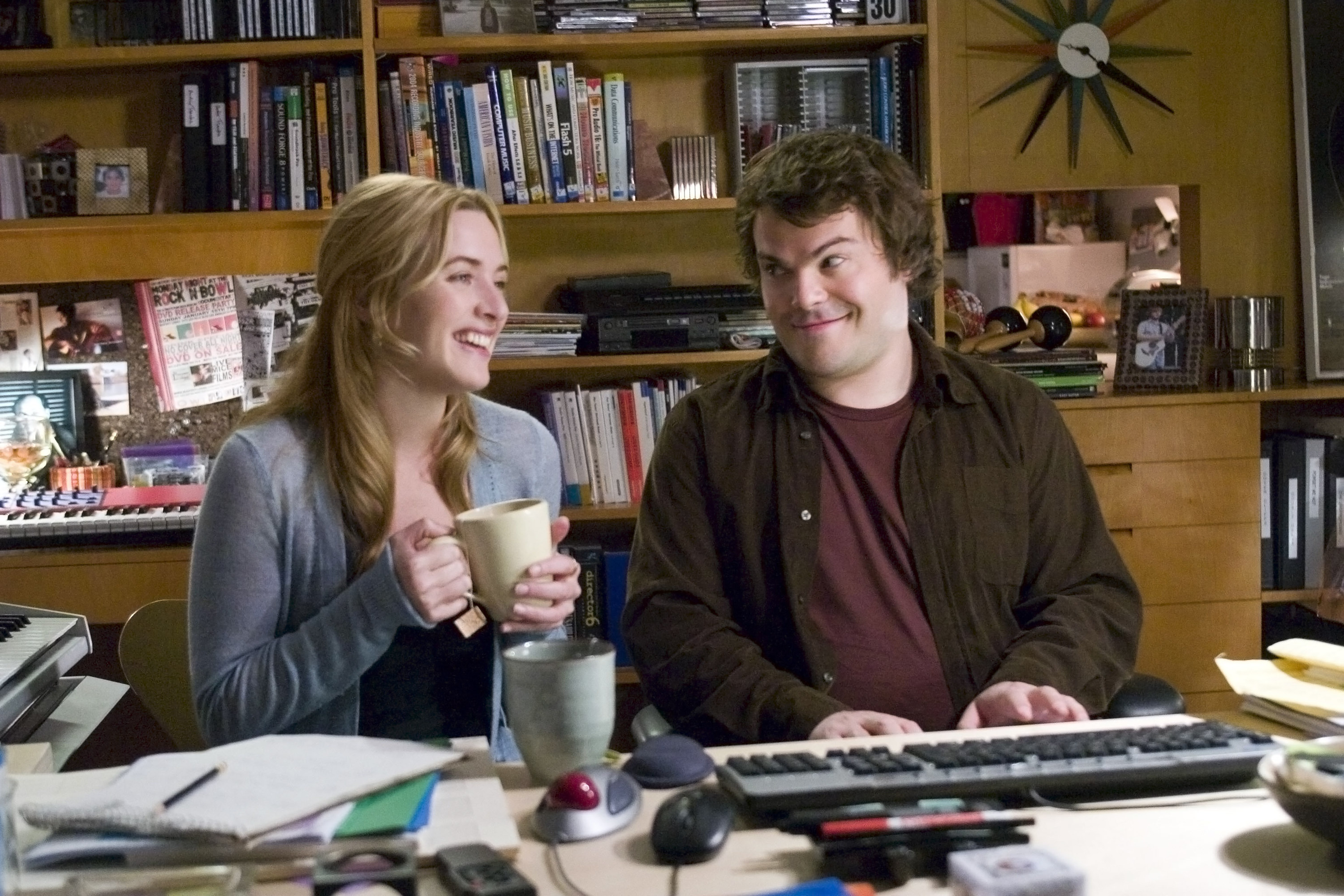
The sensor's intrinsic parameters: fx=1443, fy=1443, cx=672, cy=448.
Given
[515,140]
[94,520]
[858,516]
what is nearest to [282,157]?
[515,140]

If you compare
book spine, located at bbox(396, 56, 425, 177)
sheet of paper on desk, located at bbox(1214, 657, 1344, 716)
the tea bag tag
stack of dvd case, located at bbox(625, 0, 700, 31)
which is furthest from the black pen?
stack of dvd case, located at bbox(625, 0, 700, 31)

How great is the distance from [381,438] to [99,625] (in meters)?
1.62

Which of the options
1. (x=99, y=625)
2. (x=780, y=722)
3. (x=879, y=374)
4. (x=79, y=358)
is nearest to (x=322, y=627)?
(x=780, y=722)

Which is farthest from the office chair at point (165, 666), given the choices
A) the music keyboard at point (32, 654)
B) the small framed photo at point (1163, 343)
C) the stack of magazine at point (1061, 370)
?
the small framed photo at point (1163, 343)

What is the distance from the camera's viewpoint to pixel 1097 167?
3.51 metres

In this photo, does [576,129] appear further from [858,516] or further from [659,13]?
[858,516]

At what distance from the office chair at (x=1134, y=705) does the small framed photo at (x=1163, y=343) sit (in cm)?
164

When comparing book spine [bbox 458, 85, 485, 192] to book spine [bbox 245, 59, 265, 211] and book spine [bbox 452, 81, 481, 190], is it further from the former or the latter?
book spine [bbox 245, 59, 265, 211]

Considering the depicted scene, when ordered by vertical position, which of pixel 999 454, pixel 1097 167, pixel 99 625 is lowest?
pixel 99 625

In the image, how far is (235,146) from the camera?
3.10m

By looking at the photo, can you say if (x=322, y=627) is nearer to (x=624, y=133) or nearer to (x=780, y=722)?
(x=780, y=722)

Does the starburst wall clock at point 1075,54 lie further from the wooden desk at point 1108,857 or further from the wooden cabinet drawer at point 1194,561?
the wooden desk at point 1108,857

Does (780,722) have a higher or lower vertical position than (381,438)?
lower

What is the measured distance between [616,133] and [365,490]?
1.63 metres
